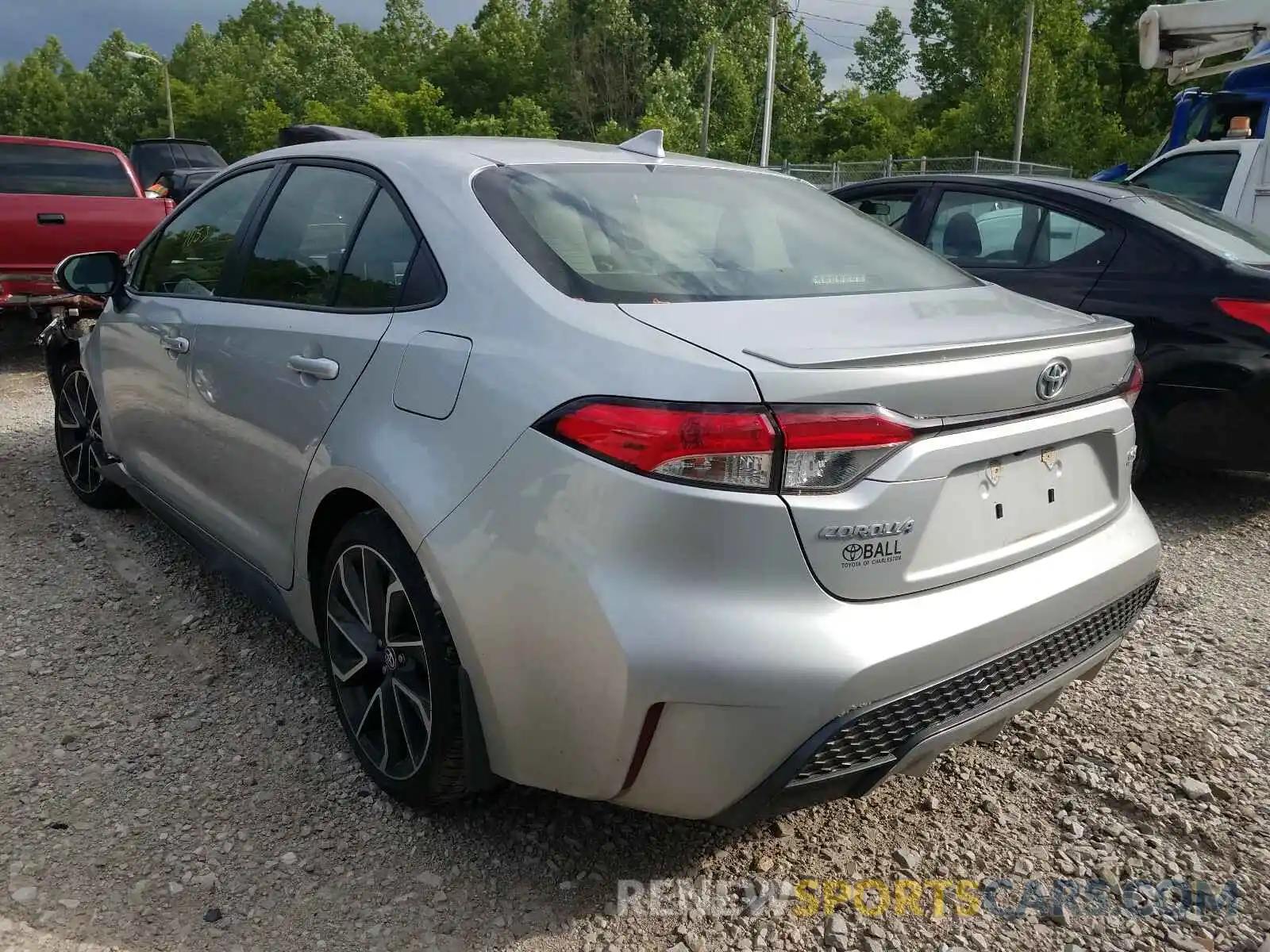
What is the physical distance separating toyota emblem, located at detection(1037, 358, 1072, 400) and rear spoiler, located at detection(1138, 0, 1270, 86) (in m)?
9.94

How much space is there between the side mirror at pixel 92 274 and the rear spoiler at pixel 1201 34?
33.2ft

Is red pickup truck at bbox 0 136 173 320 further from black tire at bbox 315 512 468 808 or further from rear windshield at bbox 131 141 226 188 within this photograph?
Answer: rear windshield at bbox 131 141 226 188

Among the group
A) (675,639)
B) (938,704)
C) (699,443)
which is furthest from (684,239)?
(938,704)

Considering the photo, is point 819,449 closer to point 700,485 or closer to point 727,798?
point 700,485

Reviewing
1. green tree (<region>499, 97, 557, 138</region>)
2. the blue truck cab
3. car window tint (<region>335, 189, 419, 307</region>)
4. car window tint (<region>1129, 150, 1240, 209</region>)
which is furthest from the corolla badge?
green tree (<region>499, 97, 557, 138</region>)

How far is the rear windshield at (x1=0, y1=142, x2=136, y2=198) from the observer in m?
8.38

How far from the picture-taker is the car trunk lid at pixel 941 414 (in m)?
1.90

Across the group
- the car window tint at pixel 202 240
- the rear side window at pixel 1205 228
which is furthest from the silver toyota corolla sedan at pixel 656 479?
the rear side window at pixel 1205 228

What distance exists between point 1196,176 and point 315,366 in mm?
7812

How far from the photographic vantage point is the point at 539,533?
1.98m

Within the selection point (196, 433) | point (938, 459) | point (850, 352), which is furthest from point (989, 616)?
point (196, 433)

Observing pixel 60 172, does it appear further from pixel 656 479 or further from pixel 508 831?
pixel 656 479

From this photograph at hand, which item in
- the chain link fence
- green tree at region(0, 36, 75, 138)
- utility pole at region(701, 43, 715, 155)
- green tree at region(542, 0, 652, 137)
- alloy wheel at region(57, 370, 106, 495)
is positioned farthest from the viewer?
green tree at region(0, 36, 75, 138)

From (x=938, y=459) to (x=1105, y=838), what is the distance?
1.22 m
